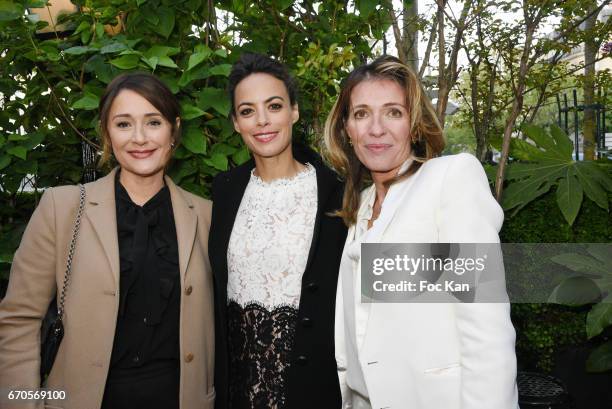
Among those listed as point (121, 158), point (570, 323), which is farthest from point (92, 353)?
point (570, 323)

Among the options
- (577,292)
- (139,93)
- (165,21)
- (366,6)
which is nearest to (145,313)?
(139,93)

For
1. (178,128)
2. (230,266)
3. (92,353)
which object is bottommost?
(92,353)

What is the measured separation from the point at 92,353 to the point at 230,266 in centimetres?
73

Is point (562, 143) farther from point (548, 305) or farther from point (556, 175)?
point (548, 305)

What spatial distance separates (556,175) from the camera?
377 cm

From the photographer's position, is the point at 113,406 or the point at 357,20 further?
the point at 357,20

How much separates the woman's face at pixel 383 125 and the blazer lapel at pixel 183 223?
2.75 feet

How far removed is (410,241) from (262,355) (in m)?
0.99

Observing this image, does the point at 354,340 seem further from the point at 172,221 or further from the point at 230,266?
the point at 172,221

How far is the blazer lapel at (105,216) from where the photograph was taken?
7.07 ft

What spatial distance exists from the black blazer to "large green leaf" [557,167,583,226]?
1837 millimetres

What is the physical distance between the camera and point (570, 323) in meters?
4.17

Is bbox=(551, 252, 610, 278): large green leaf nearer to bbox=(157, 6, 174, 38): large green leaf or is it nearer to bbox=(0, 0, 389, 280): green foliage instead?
bbox=(0, 0, 389, 280): green foliage

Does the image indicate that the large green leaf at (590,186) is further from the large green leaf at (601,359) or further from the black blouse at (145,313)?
the black blouse at (145,313)
